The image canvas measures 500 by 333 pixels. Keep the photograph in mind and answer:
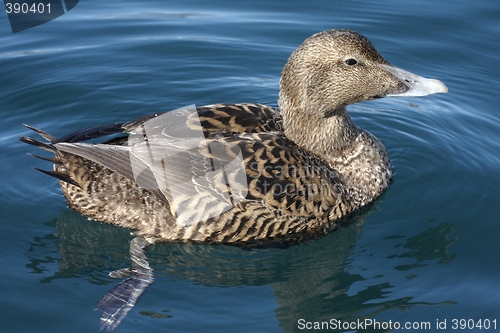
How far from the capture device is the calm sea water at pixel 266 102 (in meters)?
5.46

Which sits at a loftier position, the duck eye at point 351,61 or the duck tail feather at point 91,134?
the duck eye at point 351,61

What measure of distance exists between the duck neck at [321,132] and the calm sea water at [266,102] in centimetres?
70

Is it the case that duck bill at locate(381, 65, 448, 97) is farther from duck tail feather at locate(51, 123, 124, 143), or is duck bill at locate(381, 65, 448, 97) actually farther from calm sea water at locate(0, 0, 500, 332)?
duck tail feather at locate(51, 123, 124, 143)

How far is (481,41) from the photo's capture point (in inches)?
376

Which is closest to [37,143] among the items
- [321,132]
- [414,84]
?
[321,132]

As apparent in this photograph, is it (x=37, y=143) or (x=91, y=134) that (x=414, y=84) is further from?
(x=37, y=143)

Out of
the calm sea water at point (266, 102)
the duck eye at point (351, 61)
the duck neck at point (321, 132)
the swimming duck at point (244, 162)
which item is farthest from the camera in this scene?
the duck neck at point (321, 132)

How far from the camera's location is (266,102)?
8.48 metres

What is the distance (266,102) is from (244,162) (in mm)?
2889

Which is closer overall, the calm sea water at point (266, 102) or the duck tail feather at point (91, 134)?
the calm sea water at point (266, 102)

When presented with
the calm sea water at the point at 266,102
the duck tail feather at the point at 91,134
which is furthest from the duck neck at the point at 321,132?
the duck tail feather at the point at 91,134

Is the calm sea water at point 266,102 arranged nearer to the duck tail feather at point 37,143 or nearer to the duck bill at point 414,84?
the duck tail feather at point 37,143

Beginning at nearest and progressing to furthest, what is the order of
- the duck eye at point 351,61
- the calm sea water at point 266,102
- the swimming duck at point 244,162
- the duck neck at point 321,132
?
the calm sea water at point 266,102
the swimming duck at point 244,162
the duck eye at point 351,61
the duck neck at point 321,132

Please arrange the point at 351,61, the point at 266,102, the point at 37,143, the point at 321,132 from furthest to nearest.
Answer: the point at 266,102 → the point at 321,132 → the point at 351,61 → the point at 37,143
